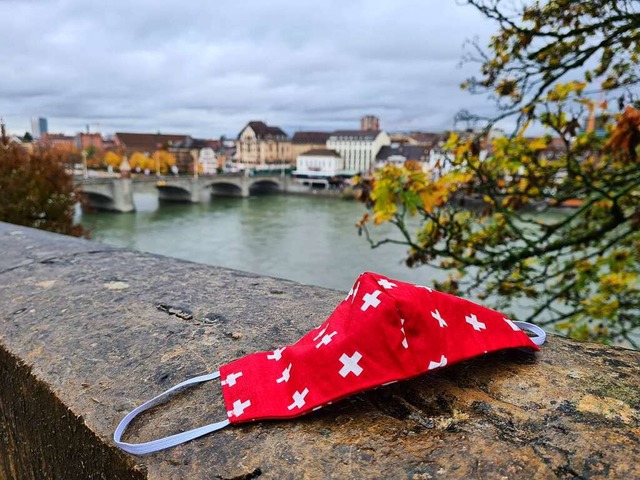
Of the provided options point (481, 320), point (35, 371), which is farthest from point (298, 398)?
point (35, 371)

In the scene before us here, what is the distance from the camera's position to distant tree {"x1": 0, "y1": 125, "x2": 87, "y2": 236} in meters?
11.1

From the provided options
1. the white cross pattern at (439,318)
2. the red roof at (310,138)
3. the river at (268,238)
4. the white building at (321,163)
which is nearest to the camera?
the white cross pattern at (439,318)

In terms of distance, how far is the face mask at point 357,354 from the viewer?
88cm

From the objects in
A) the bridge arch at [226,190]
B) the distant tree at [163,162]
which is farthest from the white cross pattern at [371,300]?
the distant tree at [163,162]

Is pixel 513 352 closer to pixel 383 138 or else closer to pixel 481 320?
pixel 481 320

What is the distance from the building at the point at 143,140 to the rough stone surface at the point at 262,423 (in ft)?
275

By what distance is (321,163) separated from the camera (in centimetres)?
6569

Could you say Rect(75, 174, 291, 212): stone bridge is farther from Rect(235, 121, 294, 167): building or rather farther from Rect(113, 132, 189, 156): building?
Rect(113, 132, 189, 156): building

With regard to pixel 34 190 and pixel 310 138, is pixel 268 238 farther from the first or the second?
pixel 310 138

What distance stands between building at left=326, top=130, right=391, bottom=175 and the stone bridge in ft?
66.8

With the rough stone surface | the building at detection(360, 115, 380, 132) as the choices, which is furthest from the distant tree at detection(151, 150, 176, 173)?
the rough stone surface

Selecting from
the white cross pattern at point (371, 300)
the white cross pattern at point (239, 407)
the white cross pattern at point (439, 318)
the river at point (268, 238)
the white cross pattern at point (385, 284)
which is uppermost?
the white cross pattern at point (385, 284)

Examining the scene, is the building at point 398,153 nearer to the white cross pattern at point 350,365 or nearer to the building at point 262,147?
the building at point 262,147

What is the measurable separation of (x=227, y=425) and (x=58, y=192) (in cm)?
1355
